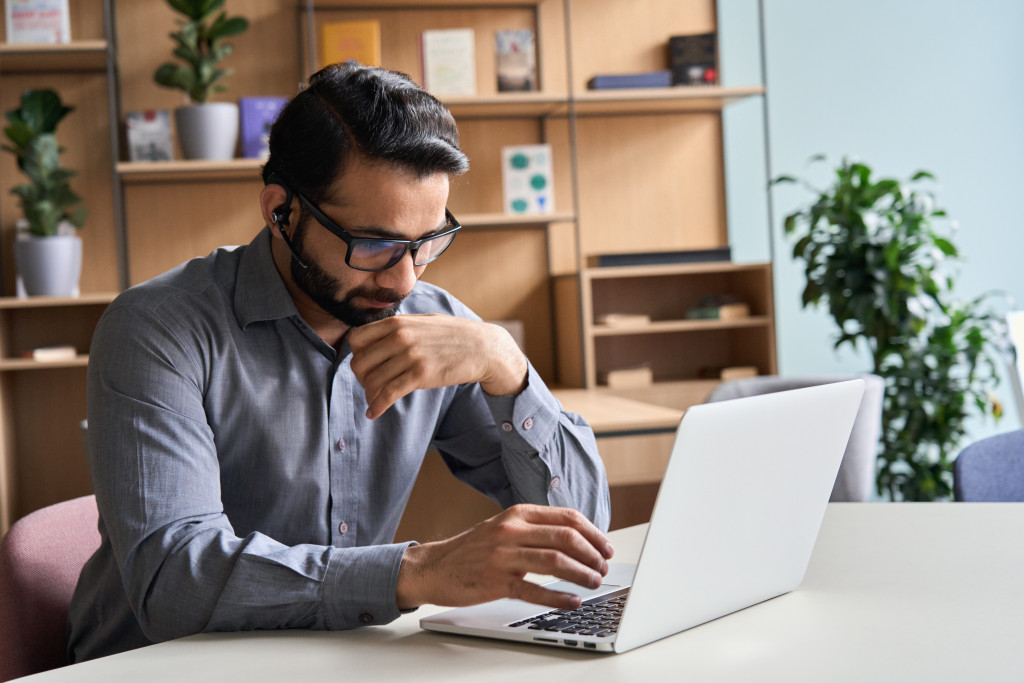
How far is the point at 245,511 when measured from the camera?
4.04 feet

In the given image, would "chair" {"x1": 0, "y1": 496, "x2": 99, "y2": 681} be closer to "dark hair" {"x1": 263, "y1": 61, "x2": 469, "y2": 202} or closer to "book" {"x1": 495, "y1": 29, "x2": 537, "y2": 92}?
"dark hair" {"x1": 263, "y1": 61, "x2": 469, "y2": 202}

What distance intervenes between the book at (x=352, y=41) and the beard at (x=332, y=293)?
2200mm

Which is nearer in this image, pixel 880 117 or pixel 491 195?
pixel 491 195

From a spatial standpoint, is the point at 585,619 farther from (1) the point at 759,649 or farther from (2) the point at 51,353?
(2) the point at 51,353

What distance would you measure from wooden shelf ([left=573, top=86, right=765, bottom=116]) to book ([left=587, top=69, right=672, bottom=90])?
0.08 feet

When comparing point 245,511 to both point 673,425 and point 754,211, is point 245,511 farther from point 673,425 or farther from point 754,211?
point 754,211

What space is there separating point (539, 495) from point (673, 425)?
1.41 meters

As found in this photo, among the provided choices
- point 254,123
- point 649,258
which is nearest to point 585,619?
point 649,258

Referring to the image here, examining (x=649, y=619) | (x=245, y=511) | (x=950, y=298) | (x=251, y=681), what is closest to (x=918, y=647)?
(x=649, y=619)

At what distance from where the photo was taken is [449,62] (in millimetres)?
3361

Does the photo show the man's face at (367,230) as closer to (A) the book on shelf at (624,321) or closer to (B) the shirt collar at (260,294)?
(B) the shirt collar at (260,294)

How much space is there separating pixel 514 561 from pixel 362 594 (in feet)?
0.49

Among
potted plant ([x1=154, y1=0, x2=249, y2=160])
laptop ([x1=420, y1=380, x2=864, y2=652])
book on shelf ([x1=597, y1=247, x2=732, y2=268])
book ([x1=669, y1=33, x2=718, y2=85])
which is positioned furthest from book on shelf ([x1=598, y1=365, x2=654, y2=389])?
laptop ([x1=420, y1=380, x2=864, y2=652])

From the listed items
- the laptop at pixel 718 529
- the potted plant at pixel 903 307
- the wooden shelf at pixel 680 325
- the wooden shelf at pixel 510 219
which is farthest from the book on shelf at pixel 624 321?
the laptop at pixel 718 529
